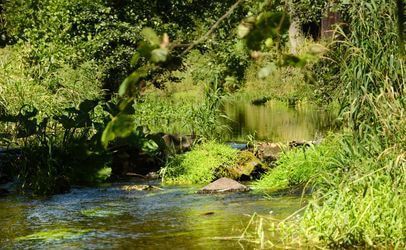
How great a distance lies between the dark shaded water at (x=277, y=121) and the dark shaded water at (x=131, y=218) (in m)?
4.57

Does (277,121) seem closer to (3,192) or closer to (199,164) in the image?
(199,164)

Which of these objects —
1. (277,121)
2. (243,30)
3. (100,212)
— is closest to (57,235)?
(100,212)

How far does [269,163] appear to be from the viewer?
10.1 metres

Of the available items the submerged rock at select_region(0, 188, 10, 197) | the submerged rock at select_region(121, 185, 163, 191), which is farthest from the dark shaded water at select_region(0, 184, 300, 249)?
the submerged rock at select_region(0, 188, 10, 197)

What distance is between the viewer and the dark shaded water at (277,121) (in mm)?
14938

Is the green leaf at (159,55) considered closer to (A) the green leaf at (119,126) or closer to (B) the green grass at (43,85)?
(A) the green leaf at (119,126)

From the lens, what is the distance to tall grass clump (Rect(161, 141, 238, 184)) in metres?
9.67

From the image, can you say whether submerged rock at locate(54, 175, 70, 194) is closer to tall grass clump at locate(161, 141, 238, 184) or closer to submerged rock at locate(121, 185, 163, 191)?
submerged rock at locate(121, 185, 163, 191)

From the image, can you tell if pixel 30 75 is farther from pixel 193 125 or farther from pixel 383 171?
pixel 383 171

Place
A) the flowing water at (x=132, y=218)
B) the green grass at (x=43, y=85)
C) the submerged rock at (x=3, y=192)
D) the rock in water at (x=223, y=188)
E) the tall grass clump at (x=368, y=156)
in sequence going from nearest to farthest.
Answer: the tall grass clump at (x=368, y=156) < the flowing water at (x=132, y=218) < the rock in water at (x=223, y=188) < the submerged rock at (x=3, y=192) < the green grass at (x=43, y=85)

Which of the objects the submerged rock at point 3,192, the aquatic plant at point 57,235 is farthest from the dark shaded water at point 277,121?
the aquatic plant at point 57,235

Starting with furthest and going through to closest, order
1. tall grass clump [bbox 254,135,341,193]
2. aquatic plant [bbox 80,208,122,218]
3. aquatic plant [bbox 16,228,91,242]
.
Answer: tall grass clump [bbox 254,135,341,193] < aquatic plant [bbox 80,208,122,218] < aquatic plant [bbox 16,228,91,242]

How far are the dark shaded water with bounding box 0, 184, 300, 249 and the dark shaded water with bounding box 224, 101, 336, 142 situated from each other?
4571mm

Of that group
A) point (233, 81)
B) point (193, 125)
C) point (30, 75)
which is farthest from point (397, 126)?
point (30, 75)
